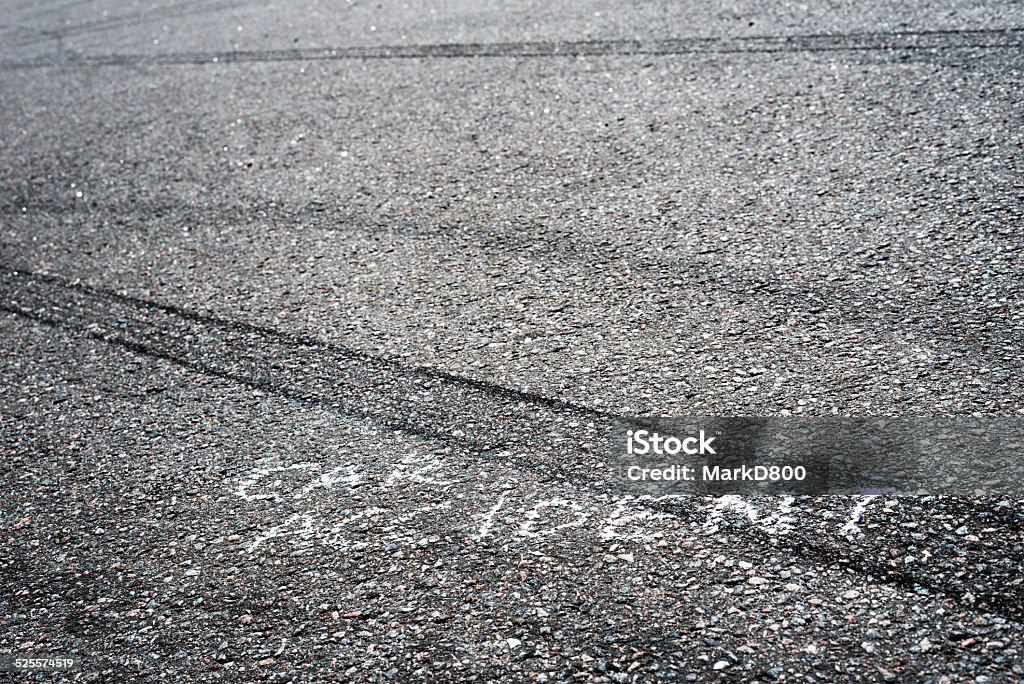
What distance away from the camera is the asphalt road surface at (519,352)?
235 cm

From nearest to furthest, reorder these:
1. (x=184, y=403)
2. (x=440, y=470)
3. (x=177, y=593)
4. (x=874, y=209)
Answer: (x=177, y=593), (x=440, y=470), (x=184, y=403), (x=874, y=209)

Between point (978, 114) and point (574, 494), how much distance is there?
10.7ft

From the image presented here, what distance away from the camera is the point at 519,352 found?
3.43 m

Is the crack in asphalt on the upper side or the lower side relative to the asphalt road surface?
upper

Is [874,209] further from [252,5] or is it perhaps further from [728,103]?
[252,5]

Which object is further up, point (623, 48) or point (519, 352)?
point (623, 48)

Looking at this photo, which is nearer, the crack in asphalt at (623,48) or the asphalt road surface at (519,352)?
the asphalt road surface at (519,352)

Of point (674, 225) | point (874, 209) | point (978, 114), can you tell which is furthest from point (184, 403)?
point (978, 114)

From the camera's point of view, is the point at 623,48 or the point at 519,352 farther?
the point at 623,48

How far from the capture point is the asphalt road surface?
2350mm

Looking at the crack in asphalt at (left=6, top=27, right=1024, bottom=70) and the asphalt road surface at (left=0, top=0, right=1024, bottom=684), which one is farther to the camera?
the crack in asphalt at (left=6, top=27, right=1024, bottom=70)

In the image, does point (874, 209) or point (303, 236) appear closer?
point (874, 209)

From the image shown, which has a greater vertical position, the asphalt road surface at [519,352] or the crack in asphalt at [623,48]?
the crack in asphalt at [623,48]

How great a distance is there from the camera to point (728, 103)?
17.4 feet
